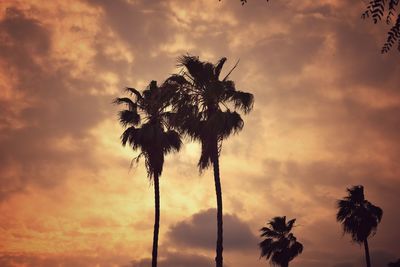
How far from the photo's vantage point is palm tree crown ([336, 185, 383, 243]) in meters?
45.6

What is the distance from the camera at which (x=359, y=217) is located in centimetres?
4594

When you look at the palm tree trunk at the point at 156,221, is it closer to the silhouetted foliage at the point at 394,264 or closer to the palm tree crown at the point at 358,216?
the palm tree crown at the point at 358,216

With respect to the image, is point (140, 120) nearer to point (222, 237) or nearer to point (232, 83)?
point (232, 83)

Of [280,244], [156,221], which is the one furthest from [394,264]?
[156,221]

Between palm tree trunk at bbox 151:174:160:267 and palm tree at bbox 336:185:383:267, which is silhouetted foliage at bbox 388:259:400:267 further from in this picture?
palm tree trunk at bbox 151:174:160:267

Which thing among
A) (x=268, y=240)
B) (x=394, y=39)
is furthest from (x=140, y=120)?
(x=394, y=39)

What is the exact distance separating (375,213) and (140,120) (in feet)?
82.9

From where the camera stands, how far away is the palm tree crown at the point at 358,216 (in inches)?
1795

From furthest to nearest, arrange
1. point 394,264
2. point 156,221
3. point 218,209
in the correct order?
point 394,264
point 156,221
point 218,209

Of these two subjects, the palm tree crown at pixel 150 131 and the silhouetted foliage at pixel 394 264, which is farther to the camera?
the silhouetted foliage at pixel 394 264

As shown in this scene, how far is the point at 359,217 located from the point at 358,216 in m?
0.13

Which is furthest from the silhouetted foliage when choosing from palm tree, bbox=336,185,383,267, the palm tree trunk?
the palm tree trunk

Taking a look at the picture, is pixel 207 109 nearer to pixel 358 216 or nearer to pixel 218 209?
pixel 218 209

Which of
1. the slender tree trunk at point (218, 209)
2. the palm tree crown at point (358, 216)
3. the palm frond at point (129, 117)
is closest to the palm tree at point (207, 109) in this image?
the slender tree trunk at point (218, 209)
